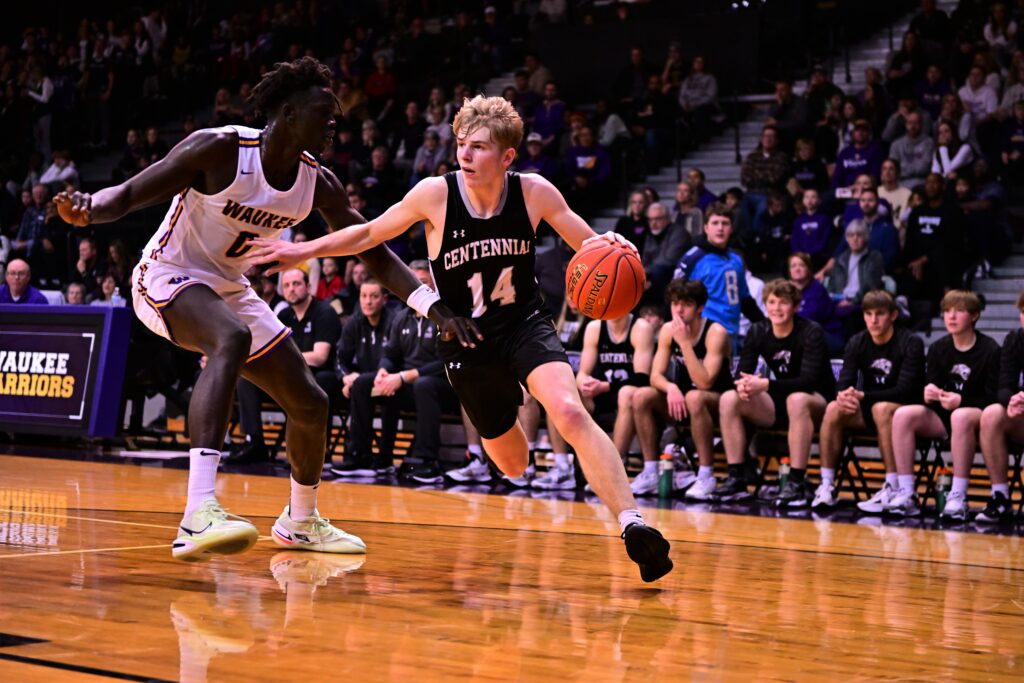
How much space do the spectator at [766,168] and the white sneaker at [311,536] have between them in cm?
815

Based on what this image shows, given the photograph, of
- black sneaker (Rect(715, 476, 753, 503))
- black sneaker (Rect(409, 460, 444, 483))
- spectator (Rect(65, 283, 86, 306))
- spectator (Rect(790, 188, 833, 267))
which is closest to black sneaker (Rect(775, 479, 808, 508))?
black sneaker (Rect(715, 476, 753, 503))

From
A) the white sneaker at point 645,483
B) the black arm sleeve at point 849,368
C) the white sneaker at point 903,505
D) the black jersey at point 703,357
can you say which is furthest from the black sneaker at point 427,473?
the white sneaker at point 903,505

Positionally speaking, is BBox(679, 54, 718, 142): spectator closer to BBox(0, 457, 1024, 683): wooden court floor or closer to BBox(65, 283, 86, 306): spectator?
BBox(65, 283, 86, 306): spectator

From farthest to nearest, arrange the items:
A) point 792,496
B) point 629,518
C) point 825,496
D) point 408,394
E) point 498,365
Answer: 1. point 408,394
2. point 792,496
3. point 825,496
4. point 498,365
5. point 629,518

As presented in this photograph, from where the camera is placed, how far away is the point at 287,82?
205 inches

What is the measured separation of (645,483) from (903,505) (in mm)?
1791

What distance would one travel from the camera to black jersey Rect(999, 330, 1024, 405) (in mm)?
8156

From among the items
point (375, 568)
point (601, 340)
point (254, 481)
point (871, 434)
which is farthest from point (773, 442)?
point (375, 568)

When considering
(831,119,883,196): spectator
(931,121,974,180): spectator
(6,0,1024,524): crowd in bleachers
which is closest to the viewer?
(6,0,1024,524): crowd in bleachers

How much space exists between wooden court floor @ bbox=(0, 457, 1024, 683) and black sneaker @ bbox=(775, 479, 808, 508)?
1.47 m

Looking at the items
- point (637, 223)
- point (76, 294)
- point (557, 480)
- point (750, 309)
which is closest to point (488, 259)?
point (557, 480)

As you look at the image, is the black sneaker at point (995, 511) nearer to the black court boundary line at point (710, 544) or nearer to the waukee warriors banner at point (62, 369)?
the black court boundary line at point (710, 544)

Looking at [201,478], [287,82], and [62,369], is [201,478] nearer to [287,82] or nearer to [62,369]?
[287,82]

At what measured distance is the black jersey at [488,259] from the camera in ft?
16.7
